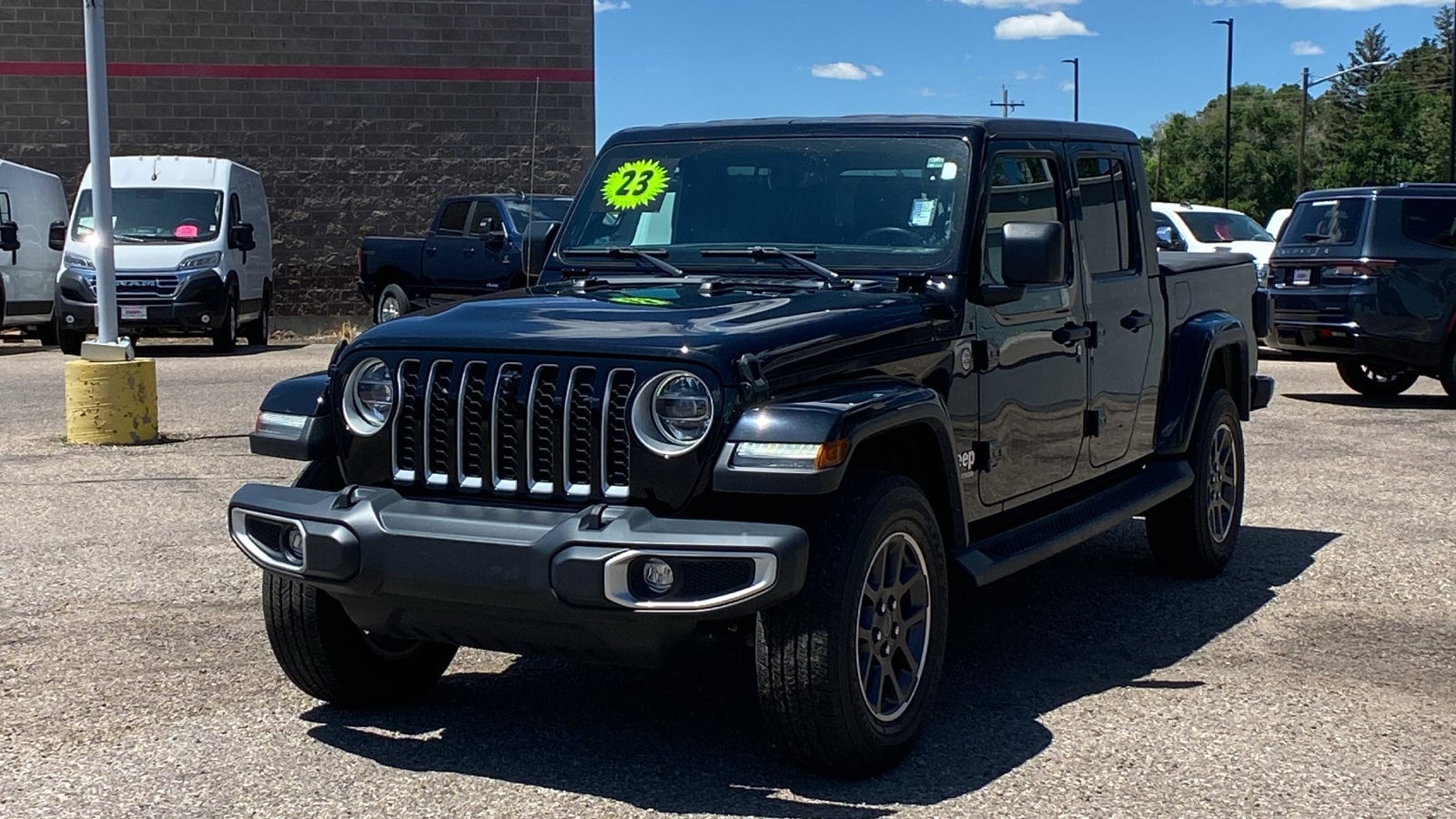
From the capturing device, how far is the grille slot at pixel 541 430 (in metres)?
4.49

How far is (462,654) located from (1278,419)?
9242 mm

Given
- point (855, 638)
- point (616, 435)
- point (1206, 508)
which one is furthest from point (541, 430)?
point (1206, 508)

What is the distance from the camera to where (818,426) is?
4.28 m

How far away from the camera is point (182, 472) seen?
10.4 meters

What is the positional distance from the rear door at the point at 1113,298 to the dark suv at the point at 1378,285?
841 centimetres

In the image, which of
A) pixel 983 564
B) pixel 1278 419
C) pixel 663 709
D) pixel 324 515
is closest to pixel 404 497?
pixel 324 515

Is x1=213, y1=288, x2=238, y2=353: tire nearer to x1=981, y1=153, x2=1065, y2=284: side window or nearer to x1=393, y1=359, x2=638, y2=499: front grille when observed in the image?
x1=981, y1=153, x2=1065, y2=284: side window

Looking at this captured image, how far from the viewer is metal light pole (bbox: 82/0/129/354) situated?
38.7ft

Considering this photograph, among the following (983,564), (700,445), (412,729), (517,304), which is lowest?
(412,729)

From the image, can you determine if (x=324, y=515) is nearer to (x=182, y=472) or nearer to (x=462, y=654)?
(x=462, y=654)

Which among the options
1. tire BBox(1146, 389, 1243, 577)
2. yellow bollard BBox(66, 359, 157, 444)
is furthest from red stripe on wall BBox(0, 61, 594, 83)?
tire BBox(1146, 389, 1243, 577)

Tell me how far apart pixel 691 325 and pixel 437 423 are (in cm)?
73

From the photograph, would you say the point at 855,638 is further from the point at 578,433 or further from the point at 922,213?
the point at 922,213

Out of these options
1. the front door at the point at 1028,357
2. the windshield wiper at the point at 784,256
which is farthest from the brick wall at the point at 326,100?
the windshield wiper at the point at 784,256
